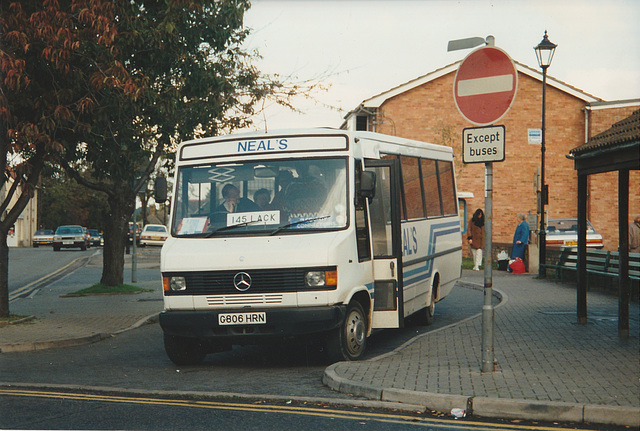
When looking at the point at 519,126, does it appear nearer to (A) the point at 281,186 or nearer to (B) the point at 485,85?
(A) the point at 281,186

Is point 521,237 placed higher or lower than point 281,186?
lower

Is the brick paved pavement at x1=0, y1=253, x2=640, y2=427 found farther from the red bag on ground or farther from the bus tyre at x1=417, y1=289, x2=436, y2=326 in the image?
the red bag on ground

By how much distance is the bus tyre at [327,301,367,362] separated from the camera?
378 inches

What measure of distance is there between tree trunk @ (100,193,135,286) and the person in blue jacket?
11342mm

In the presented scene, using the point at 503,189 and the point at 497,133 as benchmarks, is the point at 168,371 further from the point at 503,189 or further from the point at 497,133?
the point at 503,189

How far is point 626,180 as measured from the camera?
38.2 feet

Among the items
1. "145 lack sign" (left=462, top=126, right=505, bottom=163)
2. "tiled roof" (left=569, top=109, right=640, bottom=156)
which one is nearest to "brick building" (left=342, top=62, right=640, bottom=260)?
"tiled roof" (left=569, top=109, right=640, bottom=156)

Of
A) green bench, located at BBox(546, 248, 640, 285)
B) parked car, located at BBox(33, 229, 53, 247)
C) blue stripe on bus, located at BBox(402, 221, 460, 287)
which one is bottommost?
parked car, located at BBox(33, 229, 53, 247)

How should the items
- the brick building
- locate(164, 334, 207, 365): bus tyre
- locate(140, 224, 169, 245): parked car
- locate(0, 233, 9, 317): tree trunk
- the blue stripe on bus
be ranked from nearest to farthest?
1. locate(164, 334, 207, 365): bus tyre
2. the blue stripe on bus
3. locate(0, 233, 9, 317): tree trunk
4. the brick building
5. locate(140, 224, 169, 245): parked car

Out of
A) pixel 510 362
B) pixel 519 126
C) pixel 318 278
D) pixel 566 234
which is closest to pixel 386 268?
pixel 318 278

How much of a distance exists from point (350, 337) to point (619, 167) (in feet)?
13.9

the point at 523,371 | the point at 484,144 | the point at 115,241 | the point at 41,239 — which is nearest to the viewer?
the point at 523,371

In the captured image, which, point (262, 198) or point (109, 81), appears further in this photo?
point (109, 81)

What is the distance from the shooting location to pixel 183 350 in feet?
33.4
